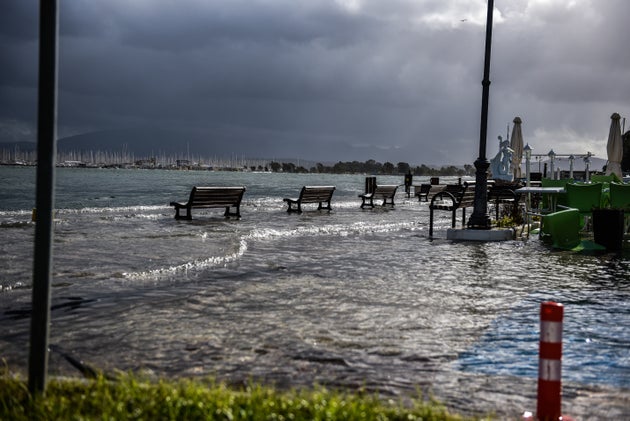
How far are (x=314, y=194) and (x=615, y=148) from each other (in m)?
11.6

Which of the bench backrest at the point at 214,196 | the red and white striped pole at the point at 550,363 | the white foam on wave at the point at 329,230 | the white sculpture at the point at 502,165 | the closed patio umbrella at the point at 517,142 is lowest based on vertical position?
the white foam on wave at the point at 329,230

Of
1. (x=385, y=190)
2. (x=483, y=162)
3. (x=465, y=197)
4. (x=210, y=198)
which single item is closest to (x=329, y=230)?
(x=465, y=197)

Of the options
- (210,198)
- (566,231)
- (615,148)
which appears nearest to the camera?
(566,231)

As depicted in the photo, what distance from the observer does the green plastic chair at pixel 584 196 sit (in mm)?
14977

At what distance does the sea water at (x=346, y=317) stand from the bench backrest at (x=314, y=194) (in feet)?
44.9

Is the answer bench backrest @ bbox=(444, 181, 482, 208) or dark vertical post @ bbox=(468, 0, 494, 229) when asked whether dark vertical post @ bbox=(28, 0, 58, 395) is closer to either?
dark vertical post @ bbox=(468, 0, 494, 229)

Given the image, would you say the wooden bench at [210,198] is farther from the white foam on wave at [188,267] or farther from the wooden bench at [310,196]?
the white foam on wave at [188,267]

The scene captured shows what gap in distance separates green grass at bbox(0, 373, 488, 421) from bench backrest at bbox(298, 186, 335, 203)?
74.9 feet

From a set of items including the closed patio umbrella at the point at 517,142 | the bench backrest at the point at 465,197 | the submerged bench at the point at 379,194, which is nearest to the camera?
the bench backrest at the point at 465,197

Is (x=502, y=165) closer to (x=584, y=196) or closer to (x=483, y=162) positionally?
(x=483, y=162)

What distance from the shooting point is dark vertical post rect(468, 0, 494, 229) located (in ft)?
52.1

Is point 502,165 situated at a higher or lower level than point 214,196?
higher

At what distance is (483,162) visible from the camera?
53.2ft

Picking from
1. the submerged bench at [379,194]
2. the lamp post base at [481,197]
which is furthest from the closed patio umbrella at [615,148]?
the submerged bench at [379,194]
